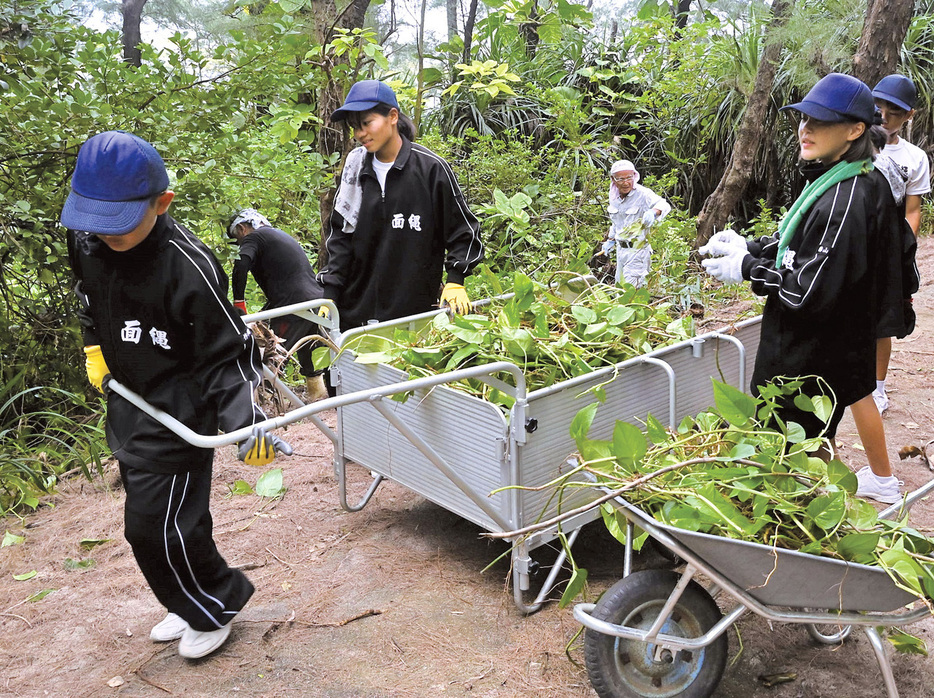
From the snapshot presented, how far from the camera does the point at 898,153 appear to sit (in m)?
4.66

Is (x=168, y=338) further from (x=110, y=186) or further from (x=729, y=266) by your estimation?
(x=729, y=266)

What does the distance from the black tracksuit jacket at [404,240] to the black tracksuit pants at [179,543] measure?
5.22ft

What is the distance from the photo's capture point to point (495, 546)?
362cm

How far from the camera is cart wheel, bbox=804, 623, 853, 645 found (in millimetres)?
2824

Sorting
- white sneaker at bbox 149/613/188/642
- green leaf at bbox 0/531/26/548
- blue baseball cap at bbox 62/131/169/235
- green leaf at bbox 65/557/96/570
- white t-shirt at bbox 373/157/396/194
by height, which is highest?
blue baseball cap at bbox 62/131/169/235

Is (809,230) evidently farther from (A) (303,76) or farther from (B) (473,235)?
(A) (303,76)

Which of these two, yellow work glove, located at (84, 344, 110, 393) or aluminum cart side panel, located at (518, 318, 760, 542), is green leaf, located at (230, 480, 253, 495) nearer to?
yellow work glove, located at (84, 344, 110, 393)

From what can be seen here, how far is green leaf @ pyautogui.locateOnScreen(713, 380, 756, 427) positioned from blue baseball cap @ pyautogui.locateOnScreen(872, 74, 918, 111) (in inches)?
95.5

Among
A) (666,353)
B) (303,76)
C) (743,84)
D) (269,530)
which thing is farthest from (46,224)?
(743,84)

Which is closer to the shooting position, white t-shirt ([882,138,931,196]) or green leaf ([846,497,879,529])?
green leaf ([846,497,879,529])

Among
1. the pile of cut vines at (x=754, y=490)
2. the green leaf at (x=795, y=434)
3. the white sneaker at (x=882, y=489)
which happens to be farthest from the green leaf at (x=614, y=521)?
the white sneaker at (x=882, y=489)

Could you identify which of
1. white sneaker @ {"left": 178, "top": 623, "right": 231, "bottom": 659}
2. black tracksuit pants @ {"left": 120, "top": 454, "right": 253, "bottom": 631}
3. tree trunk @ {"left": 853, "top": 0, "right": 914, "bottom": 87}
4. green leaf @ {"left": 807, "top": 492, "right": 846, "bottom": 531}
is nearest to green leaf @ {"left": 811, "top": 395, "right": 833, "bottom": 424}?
green leaf @ {"left": 807, "top": 492, "right": 846, "bottom": 531}

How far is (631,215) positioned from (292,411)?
5216 mm

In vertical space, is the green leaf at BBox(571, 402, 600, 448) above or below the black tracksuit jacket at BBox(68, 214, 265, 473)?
below
